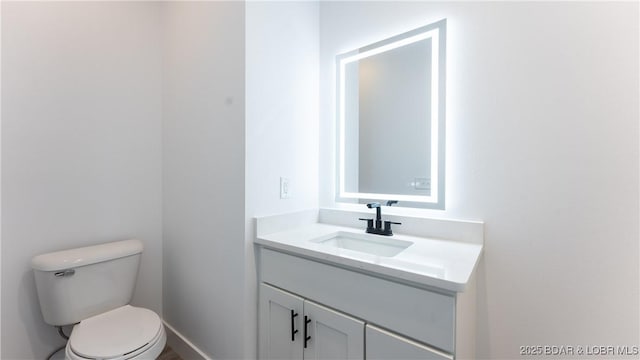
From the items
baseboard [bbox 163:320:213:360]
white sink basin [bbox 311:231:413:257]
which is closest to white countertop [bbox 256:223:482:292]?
white sink basin [bbox 311:231:413:257]

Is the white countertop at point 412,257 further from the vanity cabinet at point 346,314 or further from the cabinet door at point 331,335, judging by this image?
the cabinet door at point 331,335

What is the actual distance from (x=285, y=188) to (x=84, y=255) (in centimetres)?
110

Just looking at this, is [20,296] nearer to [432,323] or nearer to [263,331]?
[263,331]

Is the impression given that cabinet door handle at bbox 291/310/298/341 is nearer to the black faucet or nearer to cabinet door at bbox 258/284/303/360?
cabinet door at bbox 258/284/303/360

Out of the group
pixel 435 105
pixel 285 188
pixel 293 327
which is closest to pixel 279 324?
pixel 293 327

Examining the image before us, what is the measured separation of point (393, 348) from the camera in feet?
3.04

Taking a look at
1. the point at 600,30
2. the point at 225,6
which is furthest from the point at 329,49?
the point at 600,30

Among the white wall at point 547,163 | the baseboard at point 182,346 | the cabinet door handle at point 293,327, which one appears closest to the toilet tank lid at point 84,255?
the baseboard at point 182,346

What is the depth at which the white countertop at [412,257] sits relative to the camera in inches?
33.7

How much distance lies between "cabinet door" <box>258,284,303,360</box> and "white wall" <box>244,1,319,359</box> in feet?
0.21

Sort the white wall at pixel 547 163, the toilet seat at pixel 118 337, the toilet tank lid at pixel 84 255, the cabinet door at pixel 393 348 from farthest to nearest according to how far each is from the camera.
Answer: the toilet tank lid at pixel 84 255
the toilet seat at pixel 118 337
the white wall at pixel 547 163
the cabinet door at pixel 393 348

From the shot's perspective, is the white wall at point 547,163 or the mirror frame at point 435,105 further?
the mirror frame at point 435,105

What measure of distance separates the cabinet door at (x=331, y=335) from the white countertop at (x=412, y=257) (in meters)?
0.22

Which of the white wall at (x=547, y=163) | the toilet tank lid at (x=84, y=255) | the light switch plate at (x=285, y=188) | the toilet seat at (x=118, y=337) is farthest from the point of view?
the light switch plate at (x=285, y=188)
